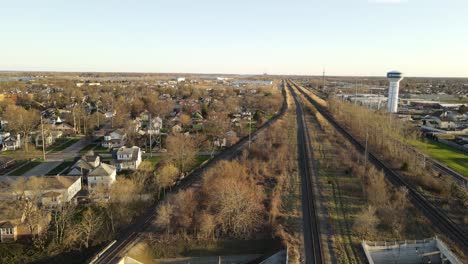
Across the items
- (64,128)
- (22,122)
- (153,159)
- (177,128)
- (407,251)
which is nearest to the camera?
(407,251)

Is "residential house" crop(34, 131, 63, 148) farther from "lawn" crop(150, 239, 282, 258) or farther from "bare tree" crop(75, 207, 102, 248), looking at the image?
"lawn" crop(150, 239, 282, 258)

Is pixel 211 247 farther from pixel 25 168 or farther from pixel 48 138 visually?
pixel 48 138

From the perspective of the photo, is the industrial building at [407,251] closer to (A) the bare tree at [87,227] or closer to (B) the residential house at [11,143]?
(A) the bare tree at [87,227]

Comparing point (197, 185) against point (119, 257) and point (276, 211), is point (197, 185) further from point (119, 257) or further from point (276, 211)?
point (119, 257)

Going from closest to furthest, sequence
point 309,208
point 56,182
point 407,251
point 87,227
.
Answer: point 407,251 → point 87,227 → point 309,208 → point 56,182

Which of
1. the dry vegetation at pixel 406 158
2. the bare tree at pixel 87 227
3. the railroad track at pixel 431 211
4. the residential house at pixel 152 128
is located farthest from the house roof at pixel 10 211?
the dry vegetation at pixel 406 158

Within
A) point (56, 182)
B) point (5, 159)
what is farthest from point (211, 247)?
point (5, 159)

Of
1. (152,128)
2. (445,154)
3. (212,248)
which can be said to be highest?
(152,128)
